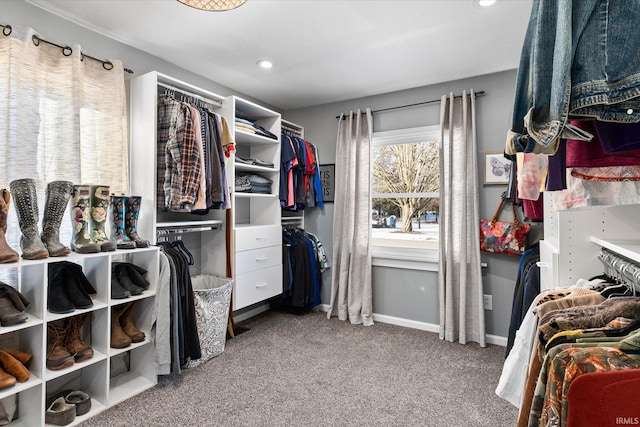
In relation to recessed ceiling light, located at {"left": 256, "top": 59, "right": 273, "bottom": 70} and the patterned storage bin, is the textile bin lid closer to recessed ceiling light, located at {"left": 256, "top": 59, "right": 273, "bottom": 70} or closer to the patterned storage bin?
the patterned storage bin

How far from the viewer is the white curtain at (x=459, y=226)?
289cm

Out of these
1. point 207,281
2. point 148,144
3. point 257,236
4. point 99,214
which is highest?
point 148,144

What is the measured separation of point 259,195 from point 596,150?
258 centimetres

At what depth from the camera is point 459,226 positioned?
2996mm

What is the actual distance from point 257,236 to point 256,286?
45cm

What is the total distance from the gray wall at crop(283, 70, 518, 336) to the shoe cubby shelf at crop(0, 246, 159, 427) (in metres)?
1.98

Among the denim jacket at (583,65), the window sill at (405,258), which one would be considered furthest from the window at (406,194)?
the denim jacket at (583,65)

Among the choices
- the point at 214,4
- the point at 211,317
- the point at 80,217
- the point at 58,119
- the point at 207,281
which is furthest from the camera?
the point at 207,281

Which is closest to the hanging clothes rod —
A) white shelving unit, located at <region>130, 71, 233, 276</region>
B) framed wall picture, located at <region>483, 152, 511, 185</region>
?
white shelving unit, located at <region>130, 71, 233, 276</region>

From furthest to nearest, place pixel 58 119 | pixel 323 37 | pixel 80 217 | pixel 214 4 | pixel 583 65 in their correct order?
pixel 323 37 → pixel 58 119 → pixel 80 217 → pixel 214 4 → pixel 583 65

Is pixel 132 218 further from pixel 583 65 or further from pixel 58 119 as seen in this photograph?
pixel 583 65

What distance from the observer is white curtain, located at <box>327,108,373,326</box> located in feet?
11.2

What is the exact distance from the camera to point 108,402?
190 centimetres

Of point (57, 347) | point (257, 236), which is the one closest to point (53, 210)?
point (57, 347)
